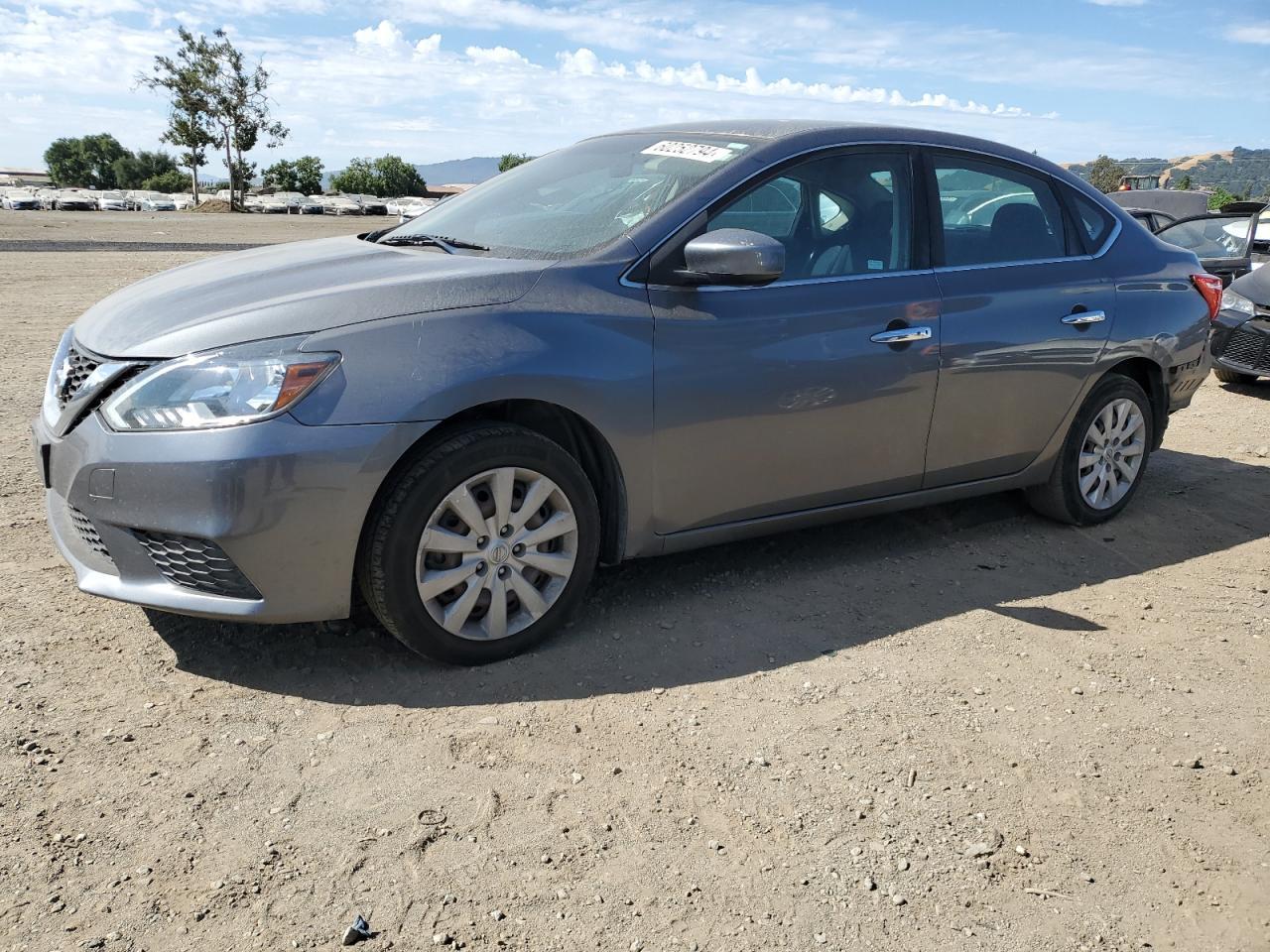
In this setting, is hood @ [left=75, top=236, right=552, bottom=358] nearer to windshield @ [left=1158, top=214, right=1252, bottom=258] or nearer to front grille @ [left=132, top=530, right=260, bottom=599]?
front grille @ [left=132, top=530, right=260, bottom=599]

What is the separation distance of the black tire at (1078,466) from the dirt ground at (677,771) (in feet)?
2.12

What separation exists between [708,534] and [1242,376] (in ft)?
24.3

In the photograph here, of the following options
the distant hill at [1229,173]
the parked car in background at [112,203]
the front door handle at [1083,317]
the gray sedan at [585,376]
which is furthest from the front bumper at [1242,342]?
the parked car in background at [112,203]

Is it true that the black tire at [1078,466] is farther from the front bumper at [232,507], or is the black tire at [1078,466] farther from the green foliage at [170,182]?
the green foliage at [170,182]

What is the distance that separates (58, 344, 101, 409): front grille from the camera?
11.5 ft

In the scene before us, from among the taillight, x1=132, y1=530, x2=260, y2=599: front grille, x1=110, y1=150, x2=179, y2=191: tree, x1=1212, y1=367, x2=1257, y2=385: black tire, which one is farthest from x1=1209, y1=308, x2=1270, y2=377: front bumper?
x1=110, y1=150, x2=179, y2=191: tree

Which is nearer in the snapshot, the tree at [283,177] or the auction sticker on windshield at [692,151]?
the auction sticker on windshield at [692,151]

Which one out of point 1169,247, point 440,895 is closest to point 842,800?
point 440,895

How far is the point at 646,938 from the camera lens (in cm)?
249

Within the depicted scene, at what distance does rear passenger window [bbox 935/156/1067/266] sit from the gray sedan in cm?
2

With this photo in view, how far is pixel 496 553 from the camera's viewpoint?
3613mm

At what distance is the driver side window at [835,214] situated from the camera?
418cm

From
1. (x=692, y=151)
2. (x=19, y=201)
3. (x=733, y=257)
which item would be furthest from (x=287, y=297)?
(x=19, y=201)

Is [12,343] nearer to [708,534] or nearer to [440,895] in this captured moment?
[708,534]
